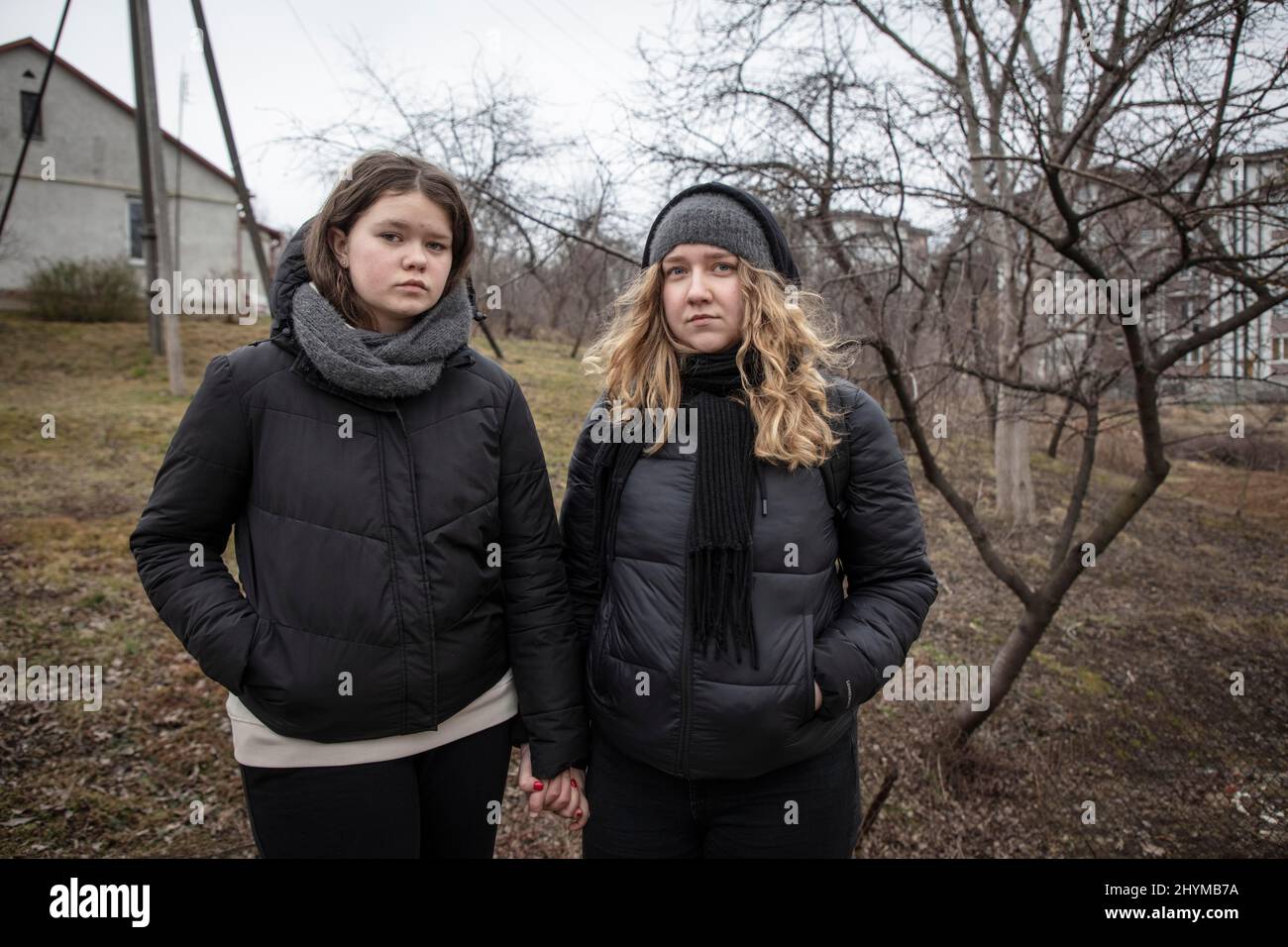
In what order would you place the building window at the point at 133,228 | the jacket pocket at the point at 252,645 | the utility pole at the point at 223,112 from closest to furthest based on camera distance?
the jacket pocket at the point at 252,645 < the utility pole at the point at 223,112 < the building window at the point at 133,228

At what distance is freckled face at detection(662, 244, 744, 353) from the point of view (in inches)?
70.6

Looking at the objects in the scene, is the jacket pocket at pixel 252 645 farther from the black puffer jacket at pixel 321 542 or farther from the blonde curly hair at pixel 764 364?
the blonde curly hair at pixel 764 364

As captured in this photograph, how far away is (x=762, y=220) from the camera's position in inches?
73.9

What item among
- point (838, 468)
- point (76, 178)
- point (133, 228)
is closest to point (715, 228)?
point (838, 468)

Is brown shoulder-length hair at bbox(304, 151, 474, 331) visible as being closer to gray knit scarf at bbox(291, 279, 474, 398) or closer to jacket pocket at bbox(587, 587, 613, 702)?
gray knit scarf at bbox(291, 279, 474, 398)

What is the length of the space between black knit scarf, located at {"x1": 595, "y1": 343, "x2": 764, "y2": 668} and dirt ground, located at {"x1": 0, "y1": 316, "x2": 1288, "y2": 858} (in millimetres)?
2170

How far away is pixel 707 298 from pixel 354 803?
1414 millimetres

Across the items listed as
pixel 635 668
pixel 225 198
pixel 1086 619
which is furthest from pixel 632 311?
pixel 225 198

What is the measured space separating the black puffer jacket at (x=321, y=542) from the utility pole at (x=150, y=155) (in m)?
7.49

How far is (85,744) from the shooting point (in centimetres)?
337

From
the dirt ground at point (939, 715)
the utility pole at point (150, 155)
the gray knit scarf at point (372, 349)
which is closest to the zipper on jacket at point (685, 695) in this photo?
the gray knit scarf at point (372, 349)

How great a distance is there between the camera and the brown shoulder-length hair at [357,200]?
1610 millimetres

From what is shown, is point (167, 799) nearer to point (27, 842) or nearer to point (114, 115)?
point (27, 842)

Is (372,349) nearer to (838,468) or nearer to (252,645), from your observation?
(252,645)
